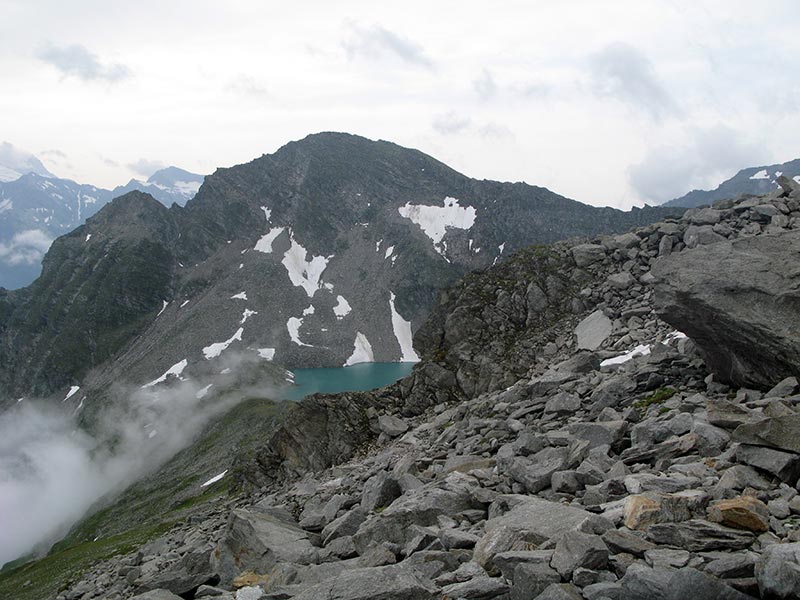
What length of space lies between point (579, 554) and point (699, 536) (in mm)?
1812

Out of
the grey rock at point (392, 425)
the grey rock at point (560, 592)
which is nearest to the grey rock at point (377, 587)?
the grey rock at point (560, 592)

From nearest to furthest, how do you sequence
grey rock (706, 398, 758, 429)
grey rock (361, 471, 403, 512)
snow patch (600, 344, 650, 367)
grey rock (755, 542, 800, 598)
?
grey rock (755, 542, 800, 598), grey rock (706, 398, 758, 429), grey rock (361, 471, 403, 512), snow patch (600, 344, 650, 367)

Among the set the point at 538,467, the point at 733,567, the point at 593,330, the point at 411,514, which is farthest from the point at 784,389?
the point at 593,330

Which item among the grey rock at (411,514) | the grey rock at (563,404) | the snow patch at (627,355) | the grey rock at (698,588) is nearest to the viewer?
the grey rock at (698,588)

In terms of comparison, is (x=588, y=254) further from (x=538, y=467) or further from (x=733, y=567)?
(x=733, y=567)

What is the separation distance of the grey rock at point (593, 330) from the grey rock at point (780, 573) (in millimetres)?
23065

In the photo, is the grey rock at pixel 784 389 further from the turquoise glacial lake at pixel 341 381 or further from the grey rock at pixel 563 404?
the turquoise glacial lake at pixel 341 381

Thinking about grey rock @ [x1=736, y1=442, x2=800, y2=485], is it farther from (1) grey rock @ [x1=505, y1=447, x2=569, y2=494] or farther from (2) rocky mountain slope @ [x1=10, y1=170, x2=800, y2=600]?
(1) grey rock @ [x1=505, y1=447, x2=569, y2=494]

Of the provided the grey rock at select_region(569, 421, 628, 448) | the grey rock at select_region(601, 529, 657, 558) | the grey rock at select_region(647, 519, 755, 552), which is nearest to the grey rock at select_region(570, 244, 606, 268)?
the grey rock at select_region(569, 421, 628, 448)

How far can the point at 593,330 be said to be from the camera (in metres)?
32.5

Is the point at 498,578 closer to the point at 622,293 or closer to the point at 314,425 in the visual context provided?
the point at 622,293

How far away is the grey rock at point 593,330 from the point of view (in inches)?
1213

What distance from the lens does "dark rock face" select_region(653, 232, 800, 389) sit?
14812mm

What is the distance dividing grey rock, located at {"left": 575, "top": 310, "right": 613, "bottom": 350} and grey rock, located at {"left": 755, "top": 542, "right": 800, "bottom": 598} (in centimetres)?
2306
